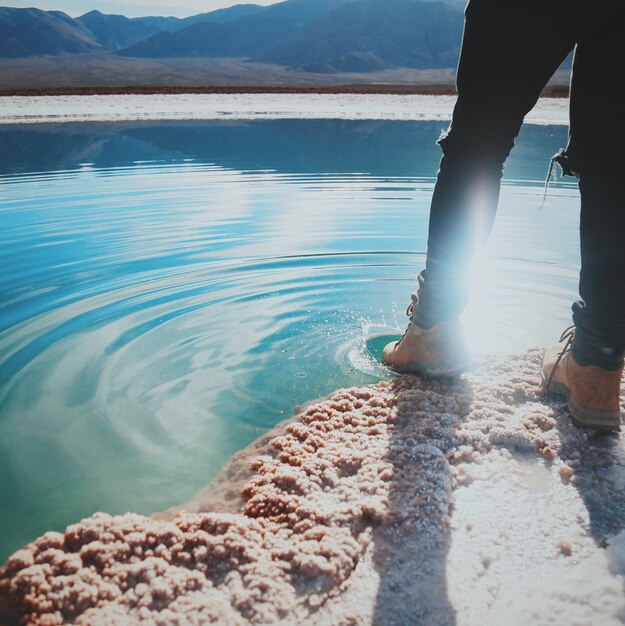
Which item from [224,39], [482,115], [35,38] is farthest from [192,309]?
[35,38]

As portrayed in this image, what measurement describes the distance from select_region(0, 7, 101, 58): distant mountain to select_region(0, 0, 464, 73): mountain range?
21 cm

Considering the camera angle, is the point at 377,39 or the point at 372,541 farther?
the point at 377,39

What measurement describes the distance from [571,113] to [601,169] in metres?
0.19

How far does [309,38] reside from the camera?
126750 mm

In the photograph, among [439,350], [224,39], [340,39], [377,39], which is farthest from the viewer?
[224,39]

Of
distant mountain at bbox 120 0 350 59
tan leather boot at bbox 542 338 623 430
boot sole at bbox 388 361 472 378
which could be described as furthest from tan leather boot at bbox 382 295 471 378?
distant mountain at bbox 120 0 350 59

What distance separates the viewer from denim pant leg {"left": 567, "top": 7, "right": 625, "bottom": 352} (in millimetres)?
1296

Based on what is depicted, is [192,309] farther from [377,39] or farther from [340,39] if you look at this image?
[340,39]

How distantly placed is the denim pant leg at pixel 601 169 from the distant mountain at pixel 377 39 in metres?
106

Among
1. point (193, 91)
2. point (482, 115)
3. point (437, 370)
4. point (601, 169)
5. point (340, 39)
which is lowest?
point (437, 370)

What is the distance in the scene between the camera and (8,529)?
1279 mm

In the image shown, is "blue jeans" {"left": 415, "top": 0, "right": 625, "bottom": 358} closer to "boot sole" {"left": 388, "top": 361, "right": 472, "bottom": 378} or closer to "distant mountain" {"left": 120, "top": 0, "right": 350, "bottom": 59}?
"boot sole" {"left": 388, "top": 361, "right": 472, "bottom": 378}

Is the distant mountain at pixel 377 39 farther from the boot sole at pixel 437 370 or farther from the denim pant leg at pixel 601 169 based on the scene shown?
the denim pant leg at pixel 601 169

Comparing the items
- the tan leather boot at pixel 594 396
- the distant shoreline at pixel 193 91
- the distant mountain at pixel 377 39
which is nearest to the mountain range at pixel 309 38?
the distant mountain at pixel 377 39
